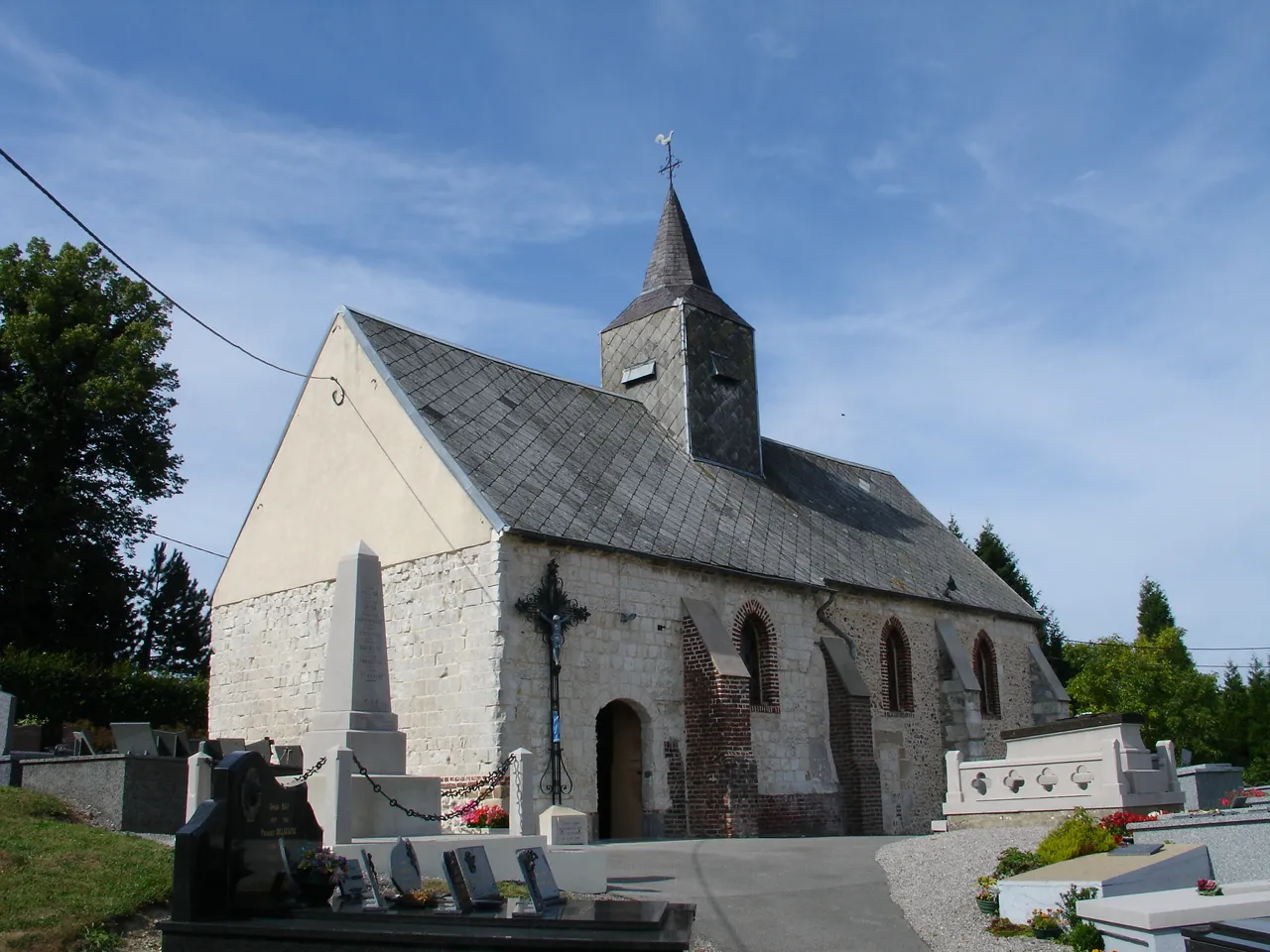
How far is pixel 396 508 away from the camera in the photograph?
17.9 meters

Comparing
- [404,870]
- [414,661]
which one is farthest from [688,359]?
[404,870]

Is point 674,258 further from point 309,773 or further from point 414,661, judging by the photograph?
point 309,773

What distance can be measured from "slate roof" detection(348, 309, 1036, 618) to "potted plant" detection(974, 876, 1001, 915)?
8347 millimetres

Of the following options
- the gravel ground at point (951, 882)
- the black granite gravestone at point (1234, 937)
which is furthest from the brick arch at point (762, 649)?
the black granite gravestone at point (1234, 937)

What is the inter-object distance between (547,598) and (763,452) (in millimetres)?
10988

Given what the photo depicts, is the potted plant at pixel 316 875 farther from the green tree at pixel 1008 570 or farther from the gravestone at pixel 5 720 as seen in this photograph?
the green tree at pixel 1008 570

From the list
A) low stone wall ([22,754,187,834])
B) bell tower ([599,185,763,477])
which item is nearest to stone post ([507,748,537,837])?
low stone wall ([22,754,187,834])

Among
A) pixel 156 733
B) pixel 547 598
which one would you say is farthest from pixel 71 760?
pixel 547 598

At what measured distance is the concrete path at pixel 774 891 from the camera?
9125 millimetres

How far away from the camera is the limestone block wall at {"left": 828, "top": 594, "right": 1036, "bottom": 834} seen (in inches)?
867

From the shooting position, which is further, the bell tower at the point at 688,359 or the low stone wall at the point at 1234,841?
the bell tower at the point at 688,359

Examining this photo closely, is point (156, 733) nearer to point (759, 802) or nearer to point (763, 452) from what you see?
point (759, 802)

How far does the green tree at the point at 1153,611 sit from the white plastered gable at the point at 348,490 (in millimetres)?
50165

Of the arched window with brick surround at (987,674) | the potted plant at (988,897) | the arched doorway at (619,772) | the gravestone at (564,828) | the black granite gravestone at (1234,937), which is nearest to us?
the black granite gravestone at (1234,937)
